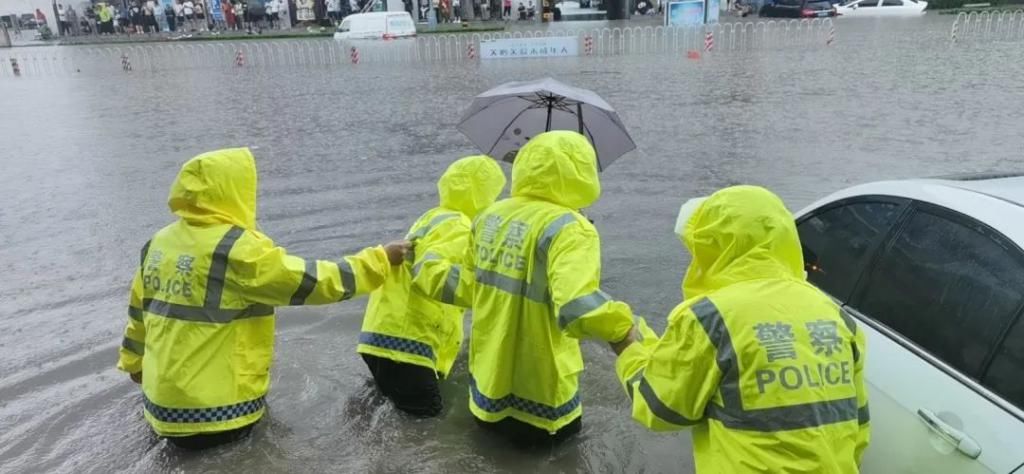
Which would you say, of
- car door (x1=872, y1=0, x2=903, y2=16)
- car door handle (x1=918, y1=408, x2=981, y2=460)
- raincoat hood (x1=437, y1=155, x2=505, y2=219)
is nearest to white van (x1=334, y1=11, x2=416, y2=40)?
car door (x1=872, y1=0, x2=903, y2=16)

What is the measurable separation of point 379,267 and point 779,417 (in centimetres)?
214

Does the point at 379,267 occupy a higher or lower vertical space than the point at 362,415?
higher

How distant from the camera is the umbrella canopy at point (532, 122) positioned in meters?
4.90

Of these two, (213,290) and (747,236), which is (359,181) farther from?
(747,236)

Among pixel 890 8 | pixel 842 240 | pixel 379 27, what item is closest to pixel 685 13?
pixel 890 8

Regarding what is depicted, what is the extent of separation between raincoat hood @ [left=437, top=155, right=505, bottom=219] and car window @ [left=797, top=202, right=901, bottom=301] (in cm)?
158

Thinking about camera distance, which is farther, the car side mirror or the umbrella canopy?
the umbrella canopy

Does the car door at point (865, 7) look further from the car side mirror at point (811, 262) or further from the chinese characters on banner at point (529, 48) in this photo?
the car side mirror at point (811, 262)

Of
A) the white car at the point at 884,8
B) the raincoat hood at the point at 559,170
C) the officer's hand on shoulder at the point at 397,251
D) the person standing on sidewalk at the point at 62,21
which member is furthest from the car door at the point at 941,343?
the person standing on sidewalk at the point at 62,21

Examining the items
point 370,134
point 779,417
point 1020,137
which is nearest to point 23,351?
point 779,417

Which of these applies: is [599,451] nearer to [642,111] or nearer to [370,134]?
[370,134]

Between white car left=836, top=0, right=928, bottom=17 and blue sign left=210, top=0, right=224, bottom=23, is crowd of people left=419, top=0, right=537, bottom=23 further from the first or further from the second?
white car left=836, top=0, right=928, bottom=17

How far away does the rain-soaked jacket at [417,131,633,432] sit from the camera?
297 cm

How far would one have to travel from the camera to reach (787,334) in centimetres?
212
